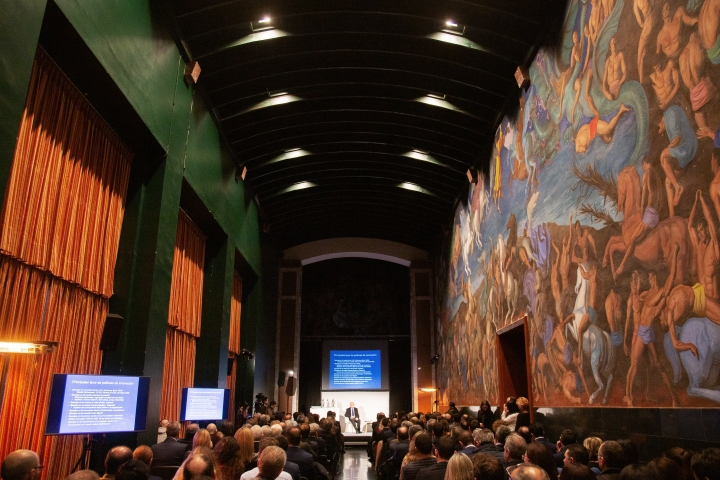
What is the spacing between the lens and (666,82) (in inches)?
226

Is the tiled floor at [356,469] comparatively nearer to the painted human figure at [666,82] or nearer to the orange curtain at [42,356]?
the orange curtain at [42,356]

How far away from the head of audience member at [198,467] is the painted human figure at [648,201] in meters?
5.00

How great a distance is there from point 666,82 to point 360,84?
25.8 feet

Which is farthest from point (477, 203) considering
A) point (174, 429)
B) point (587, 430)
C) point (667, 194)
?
point (174, 429)

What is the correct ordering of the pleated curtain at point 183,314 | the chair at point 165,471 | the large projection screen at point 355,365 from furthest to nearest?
the large projection screen at point 355,365, the pleated curtain at point 183,314, the chair at point 165,471

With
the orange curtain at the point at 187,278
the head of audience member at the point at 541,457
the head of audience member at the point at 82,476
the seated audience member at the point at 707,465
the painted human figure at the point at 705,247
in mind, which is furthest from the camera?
the orange curtain at the point at 187,278

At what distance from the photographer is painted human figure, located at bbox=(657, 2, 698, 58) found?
547cm

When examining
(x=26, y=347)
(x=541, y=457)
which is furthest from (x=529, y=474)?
(x=26, y=347)

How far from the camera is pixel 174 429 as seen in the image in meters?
7.12

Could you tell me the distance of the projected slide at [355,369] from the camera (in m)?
24.6

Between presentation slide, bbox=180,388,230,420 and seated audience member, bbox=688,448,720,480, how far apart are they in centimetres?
921

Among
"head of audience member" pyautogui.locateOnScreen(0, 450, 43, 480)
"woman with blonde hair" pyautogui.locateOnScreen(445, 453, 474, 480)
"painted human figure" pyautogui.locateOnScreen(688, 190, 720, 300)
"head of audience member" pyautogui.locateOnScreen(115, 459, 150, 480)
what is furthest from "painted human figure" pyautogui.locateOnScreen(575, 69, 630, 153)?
"head of audience member" pyautogui.locateOnScreen(0, 450, 43, 480)

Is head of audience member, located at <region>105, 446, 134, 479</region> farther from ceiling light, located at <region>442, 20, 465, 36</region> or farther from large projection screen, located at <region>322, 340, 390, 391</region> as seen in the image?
large projection screen, located at <region>322, 340, 390, 391</region>

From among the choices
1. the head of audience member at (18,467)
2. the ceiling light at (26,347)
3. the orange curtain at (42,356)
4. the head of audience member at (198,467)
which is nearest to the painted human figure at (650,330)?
the head of audience member at (198,467)
